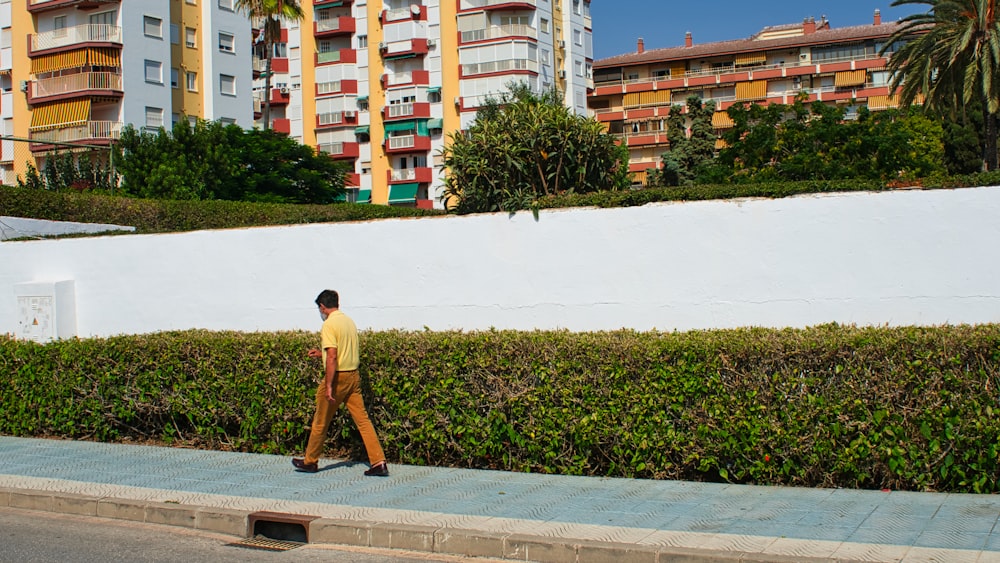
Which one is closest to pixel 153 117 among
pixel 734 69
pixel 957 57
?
pixel 957 57

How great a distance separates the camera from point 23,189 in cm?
1938

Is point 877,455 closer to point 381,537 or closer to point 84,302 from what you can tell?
point 381,537

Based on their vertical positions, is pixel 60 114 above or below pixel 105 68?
below

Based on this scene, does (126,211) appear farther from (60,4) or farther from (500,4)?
(500,4)

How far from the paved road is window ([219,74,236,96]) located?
48857 millimetres

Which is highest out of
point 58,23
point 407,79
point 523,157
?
point 58,23

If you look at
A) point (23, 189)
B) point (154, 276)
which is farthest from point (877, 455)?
point (23, 189)

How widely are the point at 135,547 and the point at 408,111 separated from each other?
54858 mm

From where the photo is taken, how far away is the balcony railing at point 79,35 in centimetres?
4866

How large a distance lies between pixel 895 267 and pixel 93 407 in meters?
9.57

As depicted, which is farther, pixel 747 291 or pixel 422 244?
pixel 422 244

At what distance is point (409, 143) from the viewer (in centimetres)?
6144

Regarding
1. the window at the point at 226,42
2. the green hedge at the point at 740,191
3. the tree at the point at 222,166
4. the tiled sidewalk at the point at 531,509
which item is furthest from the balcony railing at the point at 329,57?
the tiled sidewalk at the point at 531,509

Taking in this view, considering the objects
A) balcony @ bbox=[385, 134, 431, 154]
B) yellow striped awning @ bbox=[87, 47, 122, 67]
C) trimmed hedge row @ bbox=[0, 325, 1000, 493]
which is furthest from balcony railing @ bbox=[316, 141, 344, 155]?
trimmed hedge row @ bbox=[0, 325, 1000, 493]
